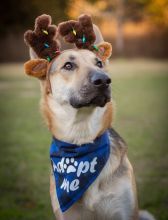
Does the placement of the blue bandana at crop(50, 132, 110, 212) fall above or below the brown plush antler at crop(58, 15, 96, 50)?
below

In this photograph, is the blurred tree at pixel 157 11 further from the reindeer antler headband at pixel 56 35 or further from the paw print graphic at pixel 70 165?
the paw print graphic at pixel 70 165

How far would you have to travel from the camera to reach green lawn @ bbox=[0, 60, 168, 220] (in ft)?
17.7

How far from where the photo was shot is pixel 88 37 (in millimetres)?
4066

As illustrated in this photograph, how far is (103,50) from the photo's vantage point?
4.13 meters

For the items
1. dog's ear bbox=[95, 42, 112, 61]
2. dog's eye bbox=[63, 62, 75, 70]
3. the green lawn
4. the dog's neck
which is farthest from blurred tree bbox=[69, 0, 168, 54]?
the dog's neck

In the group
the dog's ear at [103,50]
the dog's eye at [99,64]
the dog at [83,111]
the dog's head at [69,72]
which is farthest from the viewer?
the dog's ear at [103,50]

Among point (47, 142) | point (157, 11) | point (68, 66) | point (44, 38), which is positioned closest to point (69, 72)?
point (68, 66)

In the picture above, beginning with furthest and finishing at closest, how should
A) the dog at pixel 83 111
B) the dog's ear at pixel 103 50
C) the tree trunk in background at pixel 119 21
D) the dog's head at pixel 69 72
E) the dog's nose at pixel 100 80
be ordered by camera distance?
the tree trunk in background at pixel 119 21 → the dog's ear at pixel 103 50 → the dog's head at pixel 69 72 → the dog at pixel 83 111 → the dog's nose at pixel 100 80

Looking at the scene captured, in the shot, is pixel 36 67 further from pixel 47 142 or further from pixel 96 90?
pixel 47 142

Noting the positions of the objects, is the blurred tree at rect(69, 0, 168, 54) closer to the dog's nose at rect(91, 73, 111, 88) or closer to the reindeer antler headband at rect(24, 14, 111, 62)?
the reindeer antler headband at rect(24, 14, 111, 62)

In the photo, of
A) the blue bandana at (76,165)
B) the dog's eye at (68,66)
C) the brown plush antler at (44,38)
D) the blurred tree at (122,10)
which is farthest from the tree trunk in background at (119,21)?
the blue bandana at (76,165)

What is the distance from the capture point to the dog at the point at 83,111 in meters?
3.74

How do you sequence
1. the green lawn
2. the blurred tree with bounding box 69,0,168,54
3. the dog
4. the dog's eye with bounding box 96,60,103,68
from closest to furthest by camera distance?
the dog → the dog's eye with bounding box 96,60,103,68 → the green lawn → the blurred tree with bounding box 69,0,168,54

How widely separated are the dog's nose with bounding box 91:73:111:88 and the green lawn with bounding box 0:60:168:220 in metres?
1.26
